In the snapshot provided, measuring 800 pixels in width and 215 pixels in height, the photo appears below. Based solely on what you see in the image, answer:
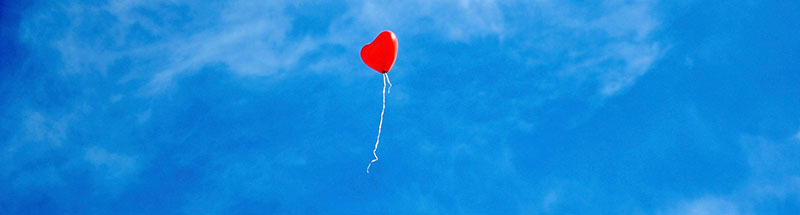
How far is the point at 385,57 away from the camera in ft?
42.5

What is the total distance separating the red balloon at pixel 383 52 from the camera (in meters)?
12.9

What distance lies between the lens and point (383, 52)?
12.9 m

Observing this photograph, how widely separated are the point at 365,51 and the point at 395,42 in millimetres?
779

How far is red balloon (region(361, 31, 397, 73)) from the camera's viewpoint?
42.4 ft

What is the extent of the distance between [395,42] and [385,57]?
1.50 ft

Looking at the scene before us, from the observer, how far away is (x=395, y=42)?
43.1 ft

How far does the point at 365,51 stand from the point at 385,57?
69cm

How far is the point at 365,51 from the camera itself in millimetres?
13414
